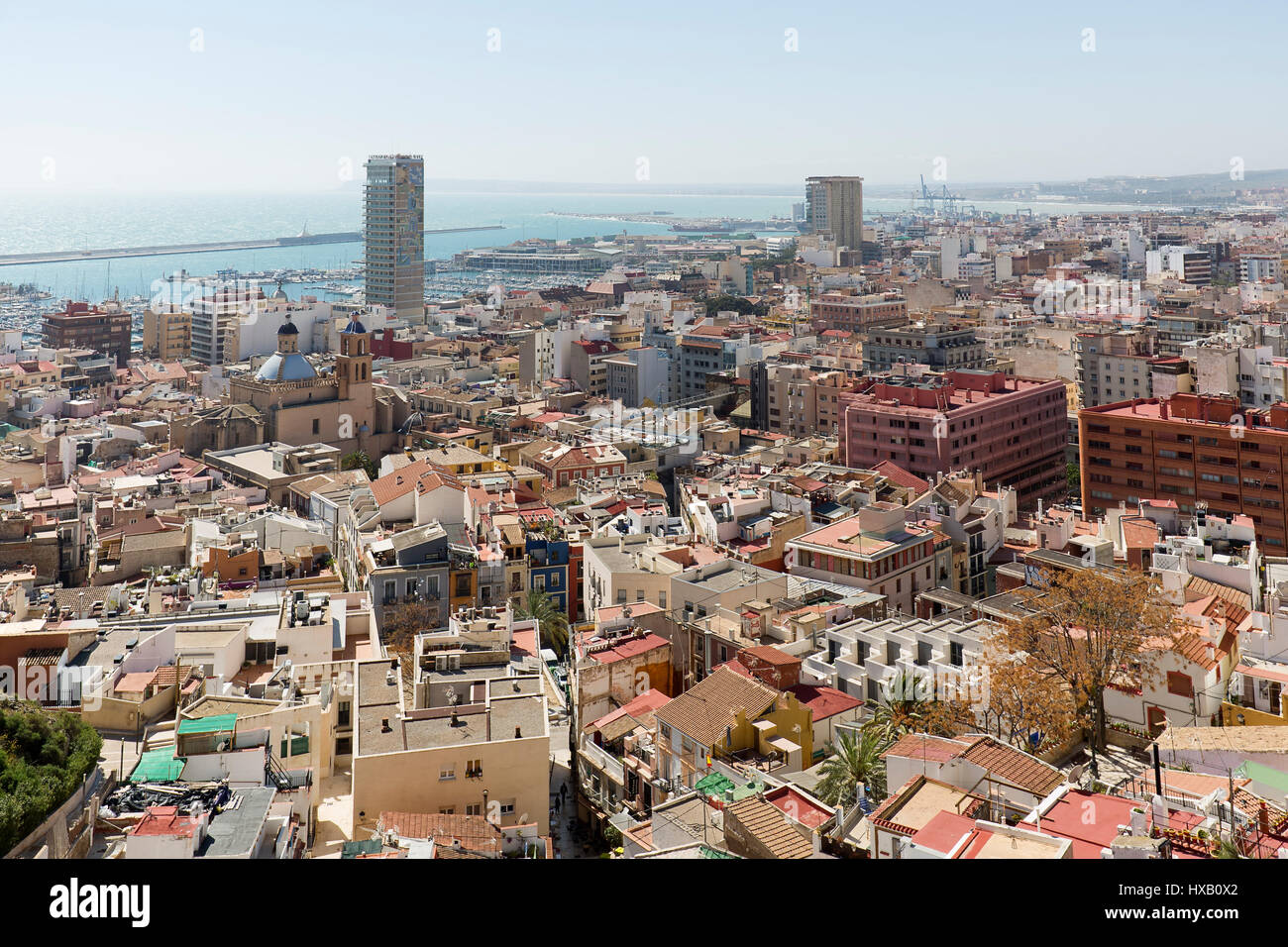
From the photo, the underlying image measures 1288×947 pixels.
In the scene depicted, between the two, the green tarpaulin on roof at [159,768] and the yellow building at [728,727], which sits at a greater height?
the green tarpaulin on roof at [159,768]

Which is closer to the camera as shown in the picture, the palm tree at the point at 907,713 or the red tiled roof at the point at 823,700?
the palm tree at the point at 907,713

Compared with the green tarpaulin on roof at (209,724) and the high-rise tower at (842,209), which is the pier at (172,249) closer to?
the high-rise tower at (842,209)

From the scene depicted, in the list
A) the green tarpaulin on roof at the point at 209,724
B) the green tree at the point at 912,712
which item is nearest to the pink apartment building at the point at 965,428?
the green tree at the point at 912,712

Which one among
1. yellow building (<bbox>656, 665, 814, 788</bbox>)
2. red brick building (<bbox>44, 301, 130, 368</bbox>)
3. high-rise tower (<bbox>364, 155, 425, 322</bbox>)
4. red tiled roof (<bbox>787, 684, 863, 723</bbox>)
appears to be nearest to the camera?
yellow building (<bbox>656, 665, 814, 788</bbox>)

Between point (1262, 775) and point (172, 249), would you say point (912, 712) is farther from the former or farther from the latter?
point (172, 249)

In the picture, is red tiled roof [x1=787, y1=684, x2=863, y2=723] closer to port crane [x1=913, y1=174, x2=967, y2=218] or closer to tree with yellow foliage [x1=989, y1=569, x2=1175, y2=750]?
tree with yellow foliage [x1=989, y1=569, x2=1175, y2=750]

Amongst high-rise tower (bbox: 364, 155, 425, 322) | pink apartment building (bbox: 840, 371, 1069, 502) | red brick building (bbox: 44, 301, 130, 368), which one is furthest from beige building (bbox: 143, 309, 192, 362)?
pink apartment building (bbox: 840, 371, 1069, 502)
